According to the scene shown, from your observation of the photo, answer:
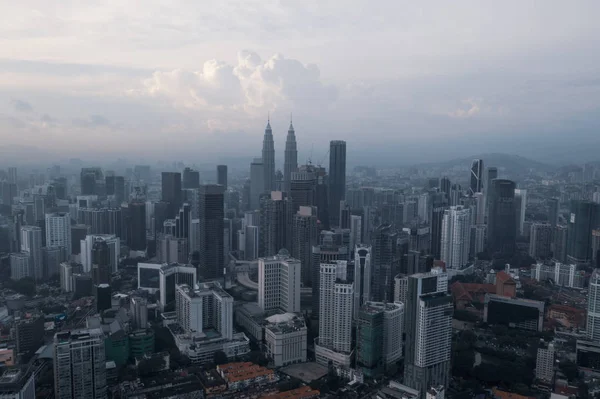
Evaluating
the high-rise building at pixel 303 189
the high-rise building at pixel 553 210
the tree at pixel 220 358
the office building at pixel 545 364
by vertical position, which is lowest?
the tree at pixel 220 358

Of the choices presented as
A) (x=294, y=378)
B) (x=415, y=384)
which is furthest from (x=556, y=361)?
(x=294, y=378)

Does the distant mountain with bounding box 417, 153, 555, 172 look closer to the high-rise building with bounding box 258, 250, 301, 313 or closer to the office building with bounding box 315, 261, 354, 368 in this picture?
the high-rise building with bounding box 258, 250, 301, 313

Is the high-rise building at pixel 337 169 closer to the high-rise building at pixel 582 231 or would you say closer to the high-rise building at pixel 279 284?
the high-rise building at pixel 582 231

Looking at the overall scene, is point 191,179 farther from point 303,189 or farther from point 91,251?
point 91,251

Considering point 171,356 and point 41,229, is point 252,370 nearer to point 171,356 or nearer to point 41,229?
point 171,356

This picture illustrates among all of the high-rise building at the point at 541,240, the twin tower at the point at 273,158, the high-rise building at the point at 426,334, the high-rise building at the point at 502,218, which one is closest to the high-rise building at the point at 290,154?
the twin tower at the point at 273,158

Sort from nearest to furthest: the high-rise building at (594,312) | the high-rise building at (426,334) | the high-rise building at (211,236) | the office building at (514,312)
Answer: the high-rise building at (426,334), the high-rise building at (594,312), the office building at (514,312), the high-rise building at (211,236)

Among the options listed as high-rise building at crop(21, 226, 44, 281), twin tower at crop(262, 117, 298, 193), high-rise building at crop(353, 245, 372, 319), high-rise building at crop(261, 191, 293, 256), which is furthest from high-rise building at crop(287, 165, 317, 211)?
high-rise building at crop(21, 226, 44, 281)
